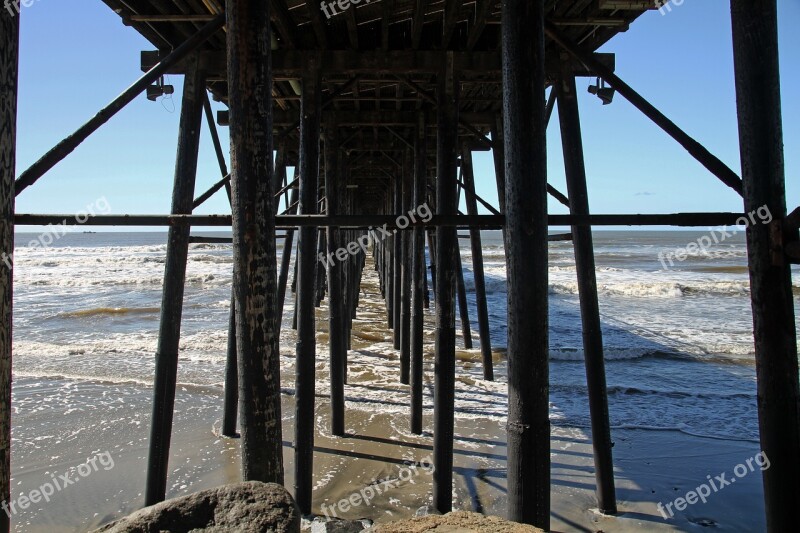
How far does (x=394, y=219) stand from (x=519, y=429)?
1.35 m

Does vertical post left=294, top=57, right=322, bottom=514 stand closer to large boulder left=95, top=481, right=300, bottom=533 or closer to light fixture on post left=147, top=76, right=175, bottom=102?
light fixture on post left=147, top=76, right=175, bottom=102

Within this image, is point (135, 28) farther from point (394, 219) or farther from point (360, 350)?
point (360, 350)

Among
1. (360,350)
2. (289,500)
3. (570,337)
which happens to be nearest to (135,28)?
(289,500)

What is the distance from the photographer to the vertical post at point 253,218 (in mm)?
2094

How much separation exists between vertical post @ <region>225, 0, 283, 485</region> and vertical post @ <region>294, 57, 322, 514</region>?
6.62 feet

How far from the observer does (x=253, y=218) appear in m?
2.11

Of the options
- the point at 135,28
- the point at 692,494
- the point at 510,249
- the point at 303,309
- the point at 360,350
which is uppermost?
the point at 135,28

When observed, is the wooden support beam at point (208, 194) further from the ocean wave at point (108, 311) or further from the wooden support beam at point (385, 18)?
the ocean wave at point (108, 311)

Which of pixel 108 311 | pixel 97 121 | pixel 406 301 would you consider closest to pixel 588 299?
pixel 97 121

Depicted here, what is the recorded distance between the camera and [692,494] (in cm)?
473

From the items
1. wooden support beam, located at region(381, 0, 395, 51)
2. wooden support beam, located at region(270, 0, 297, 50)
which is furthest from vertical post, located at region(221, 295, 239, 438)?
wooden support beam, located at region(381, 0, 395, 51)

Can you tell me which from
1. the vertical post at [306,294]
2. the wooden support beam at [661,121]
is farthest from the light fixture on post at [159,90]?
the wooden support beam at [661,121]

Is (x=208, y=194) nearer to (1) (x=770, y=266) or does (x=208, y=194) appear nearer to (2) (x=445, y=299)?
(2) (x=445, y=299)

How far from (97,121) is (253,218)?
156cm
